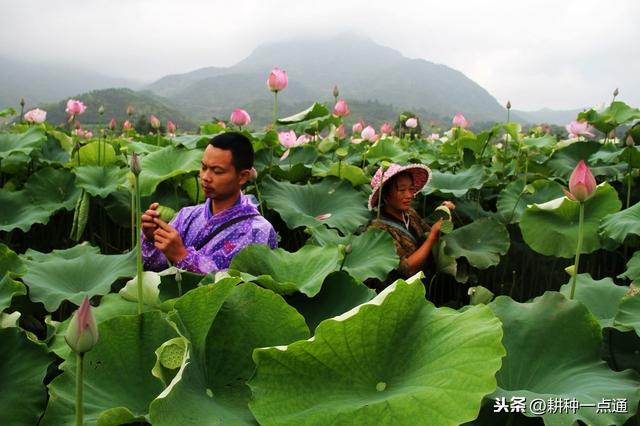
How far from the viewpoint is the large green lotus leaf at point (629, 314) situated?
1157 mm

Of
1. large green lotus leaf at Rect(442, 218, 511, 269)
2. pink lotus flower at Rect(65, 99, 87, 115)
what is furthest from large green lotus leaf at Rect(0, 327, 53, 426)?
pink lotus flower at Rect(65, 99, 87, 115)

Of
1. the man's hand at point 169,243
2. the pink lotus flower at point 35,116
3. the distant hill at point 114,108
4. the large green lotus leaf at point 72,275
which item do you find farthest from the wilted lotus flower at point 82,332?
the distant hill at point 114,108

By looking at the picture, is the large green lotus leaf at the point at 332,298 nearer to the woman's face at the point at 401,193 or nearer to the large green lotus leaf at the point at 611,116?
the woman's face at the point at 401,193

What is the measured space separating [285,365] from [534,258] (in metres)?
2.18

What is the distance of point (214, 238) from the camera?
1815 mm

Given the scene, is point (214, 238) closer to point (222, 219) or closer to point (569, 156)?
point (222, 219)

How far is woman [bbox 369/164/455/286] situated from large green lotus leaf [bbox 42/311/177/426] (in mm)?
1274

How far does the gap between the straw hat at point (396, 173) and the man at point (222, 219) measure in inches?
22.8

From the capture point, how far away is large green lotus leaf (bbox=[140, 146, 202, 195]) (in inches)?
93.8

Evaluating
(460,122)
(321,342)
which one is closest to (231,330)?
(321,342)

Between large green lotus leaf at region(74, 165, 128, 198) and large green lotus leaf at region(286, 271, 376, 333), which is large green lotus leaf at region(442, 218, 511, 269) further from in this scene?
large green lotus leaf at region(74, 165, 128, 198)

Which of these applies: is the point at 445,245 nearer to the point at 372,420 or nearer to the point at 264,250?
the point at 264,250

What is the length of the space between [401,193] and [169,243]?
1036mm

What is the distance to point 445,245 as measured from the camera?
2.36 m
